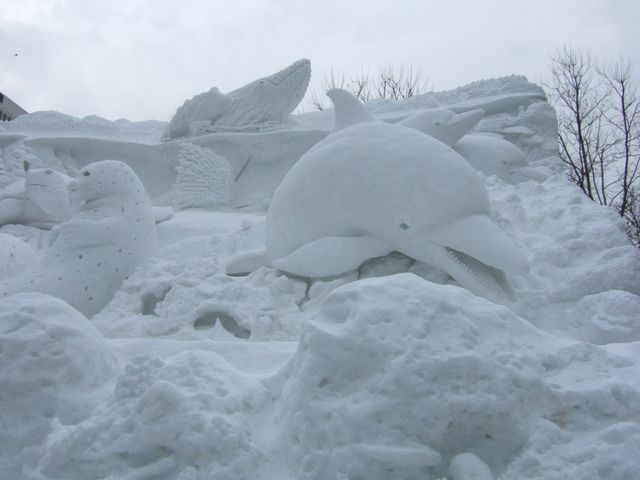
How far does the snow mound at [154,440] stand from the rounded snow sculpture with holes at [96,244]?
2039mm

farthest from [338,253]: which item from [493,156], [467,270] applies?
[493,156]

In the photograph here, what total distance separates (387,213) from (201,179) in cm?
349

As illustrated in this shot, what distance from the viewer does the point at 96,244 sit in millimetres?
3764

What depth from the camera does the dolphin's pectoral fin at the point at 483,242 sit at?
10.3 ft

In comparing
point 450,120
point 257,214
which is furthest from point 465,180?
point 257,214

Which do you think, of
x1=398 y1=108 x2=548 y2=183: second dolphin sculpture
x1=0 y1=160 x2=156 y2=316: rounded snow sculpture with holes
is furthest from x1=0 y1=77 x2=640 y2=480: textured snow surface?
x1=398 y1=108 x2=548 y2=183: second dolphin sculpture

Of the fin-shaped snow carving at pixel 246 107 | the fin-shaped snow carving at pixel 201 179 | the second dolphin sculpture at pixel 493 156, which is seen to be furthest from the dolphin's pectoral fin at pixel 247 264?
the fin-shaped snow carving at pixel 246 107

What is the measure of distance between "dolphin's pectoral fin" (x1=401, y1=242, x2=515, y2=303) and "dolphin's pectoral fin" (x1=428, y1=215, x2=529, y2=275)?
0.21ft

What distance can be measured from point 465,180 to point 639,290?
1113 mm

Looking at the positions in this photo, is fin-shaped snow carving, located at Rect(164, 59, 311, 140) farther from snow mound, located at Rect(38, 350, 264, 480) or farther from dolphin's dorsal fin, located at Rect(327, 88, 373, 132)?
snow mound, located at Rect(38, 350, 264, 480)

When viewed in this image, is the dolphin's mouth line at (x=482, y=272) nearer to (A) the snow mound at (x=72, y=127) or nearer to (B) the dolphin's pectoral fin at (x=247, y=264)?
(B) the dolphin's pectoral fin at (x=247, y=264)

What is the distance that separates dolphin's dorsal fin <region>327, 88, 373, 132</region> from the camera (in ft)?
14.2

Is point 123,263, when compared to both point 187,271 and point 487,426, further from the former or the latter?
point 487,426

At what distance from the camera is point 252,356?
2.38 meters
